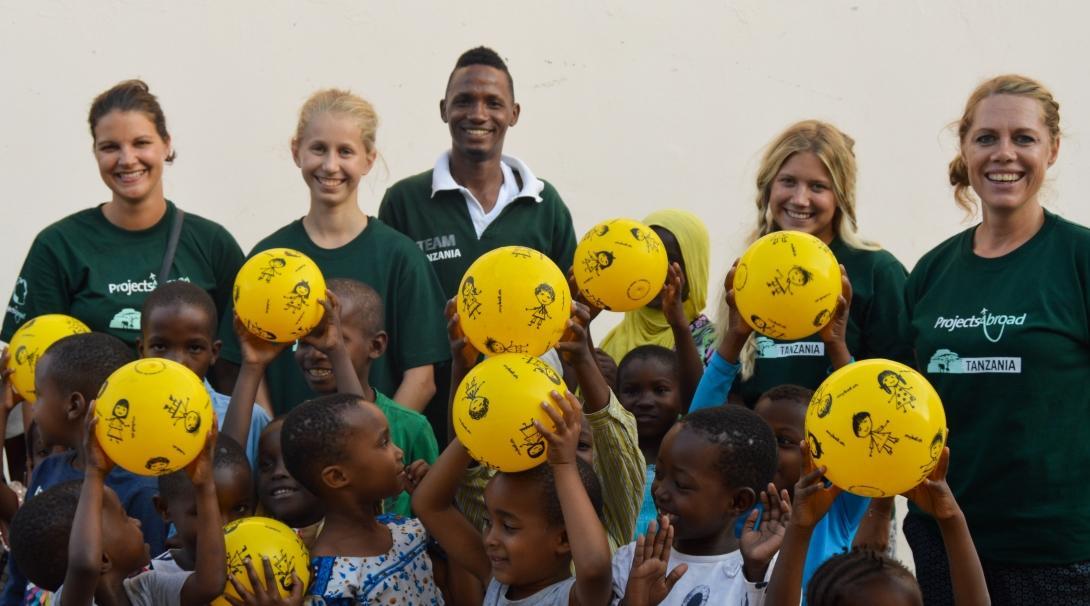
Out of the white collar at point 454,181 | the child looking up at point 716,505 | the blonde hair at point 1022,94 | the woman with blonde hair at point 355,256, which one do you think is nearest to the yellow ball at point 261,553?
the child looking up at point 716,505

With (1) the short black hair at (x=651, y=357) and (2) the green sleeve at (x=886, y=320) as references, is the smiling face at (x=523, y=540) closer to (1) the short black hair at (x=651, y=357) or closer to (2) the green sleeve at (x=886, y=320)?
A: (1) the short black hair at (x=651, y=357)

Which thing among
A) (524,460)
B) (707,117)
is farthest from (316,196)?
(707,117)

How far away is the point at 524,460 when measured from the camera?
3.19 meters

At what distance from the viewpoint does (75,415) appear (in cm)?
377

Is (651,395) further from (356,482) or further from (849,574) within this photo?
(849,574)

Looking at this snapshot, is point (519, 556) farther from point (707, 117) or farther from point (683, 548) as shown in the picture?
point (707, 117)

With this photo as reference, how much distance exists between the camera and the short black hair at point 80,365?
3.79 m

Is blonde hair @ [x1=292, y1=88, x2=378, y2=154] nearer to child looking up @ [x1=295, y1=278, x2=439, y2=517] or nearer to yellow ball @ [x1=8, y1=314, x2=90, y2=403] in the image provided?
child looking up @ [x1=295, y1=278, x2=439, y2=517]

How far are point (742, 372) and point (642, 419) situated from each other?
0.37 meters

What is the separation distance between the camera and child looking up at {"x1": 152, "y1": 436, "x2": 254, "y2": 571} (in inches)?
138

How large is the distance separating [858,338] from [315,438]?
1769 millimetres

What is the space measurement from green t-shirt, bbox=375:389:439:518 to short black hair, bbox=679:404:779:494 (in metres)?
A: 0.99

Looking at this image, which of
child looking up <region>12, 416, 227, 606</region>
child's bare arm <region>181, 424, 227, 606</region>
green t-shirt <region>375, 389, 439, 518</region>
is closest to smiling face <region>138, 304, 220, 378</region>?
green t-shirt <region>375, 389, 439, 518</region>

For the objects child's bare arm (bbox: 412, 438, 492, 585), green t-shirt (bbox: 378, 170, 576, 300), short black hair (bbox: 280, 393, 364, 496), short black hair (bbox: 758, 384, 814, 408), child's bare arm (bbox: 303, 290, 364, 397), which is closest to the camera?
child's bare arm (bbox: 412, 438, 492, 585)
